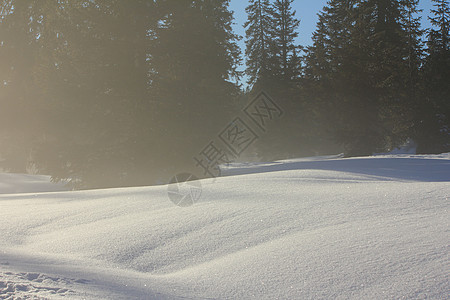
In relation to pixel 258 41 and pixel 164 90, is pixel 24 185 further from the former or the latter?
pixel 258 41

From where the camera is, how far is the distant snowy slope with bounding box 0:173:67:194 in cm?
1091

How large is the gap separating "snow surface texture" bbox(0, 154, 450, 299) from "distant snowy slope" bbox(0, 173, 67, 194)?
6.88m

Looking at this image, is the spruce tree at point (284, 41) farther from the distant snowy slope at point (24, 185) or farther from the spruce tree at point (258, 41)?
the distant snowy slope at point (24, 185)

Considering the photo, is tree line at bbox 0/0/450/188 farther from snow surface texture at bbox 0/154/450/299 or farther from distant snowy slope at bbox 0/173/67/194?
snow surface texture at bbox 0/154/450/299

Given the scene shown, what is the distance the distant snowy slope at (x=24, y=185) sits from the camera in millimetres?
10906

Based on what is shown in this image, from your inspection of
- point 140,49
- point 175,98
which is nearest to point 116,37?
point 140,49

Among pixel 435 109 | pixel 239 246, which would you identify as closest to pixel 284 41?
pixel 435 109

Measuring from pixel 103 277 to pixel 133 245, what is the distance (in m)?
0.76

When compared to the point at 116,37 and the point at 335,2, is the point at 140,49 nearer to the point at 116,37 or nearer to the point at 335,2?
the point at 116,37

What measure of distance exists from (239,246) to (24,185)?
35.8 ft

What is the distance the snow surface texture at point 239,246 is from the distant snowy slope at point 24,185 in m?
6.88

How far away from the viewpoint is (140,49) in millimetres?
12164

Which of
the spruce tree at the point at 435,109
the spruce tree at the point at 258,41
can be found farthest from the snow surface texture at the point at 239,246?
the spruce tree at the point at 258,41

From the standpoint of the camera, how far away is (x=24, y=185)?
11648 millimetres
